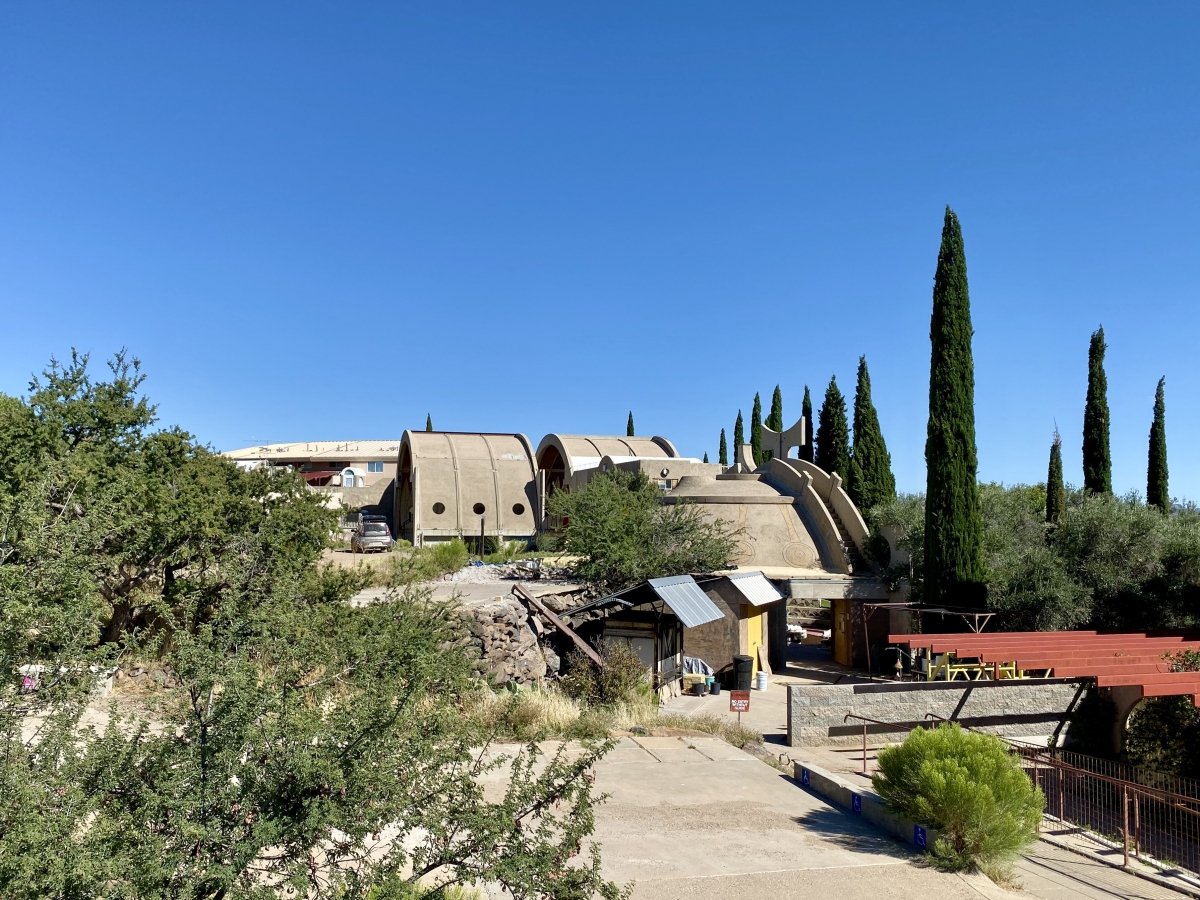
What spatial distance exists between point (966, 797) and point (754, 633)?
12340 mm

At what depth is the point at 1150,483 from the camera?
3459cm

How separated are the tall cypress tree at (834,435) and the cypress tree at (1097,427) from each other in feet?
34.9

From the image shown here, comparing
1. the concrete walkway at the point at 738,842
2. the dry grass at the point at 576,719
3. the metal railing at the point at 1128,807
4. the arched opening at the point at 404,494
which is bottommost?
the metal railing at the point at 1128,807

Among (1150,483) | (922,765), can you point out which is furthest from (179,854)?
(1150,483)

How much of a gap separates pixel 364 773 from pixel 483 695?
996cm

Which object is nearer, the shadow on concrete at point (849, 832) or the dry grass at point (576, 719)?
the shadow on concrete at point (849, 832)

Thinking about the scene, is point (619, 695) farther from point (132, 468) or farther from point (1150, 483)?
point (1150, 483)

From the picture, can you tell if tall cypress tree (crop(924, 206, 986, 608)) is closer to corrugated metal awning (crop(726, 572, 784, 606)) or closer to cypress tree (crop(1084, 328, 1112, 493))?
corrugated metal awning (crop(726, 572, 784, 606))

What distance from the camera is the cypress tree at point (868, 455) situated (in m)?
37.2

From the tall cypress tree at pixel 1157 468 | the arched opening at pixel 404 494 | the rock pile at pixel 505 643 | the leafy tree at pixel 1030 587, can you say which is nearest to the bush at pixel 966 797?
the rock pile at pixel 505 643

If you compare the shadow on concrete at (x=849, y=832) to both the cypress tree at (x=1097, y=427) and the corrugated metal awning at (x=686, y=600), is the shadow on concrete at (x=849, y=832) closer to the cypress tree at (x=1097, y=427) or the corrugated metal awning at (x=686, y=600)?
the corrugated metal awning at (x=686, y=600)

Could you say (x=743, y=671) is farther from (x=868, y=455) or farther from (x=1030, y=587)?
(x=868, y=455)

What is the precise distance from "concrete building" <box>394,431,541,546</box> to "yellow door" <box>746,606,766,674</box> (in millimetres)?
22283

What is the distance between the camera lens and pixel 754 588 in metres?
20.8
